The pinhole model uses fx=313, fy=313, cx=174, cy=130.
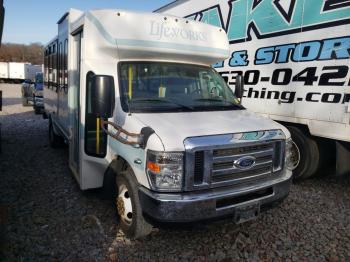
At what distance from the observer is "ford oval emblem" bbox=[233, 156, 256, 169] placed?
10.9 ft

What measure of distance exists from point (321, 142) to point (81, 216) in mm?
4270

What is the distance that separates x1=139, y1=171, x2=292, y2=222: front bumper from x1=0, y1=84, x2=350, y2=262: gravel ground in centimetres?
18

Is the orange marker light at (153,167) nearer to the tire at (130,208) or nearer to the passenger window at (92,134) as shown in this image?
the tire at (130,208)

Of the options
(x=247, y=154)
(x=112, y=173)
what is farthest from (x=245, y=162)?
A: (x=112, y=173)

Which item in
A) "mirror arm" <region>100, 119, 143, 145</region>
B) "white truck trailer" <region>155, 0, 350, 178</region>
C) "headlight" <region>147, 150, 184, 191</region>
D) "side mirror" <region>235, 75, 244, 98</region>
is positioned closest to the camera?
"headlight" <region>147, 150, 184, 191</region>

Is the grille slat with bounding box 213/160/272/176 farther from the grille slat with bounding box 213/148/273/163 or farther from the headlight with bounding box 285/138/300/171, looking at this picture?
the headlight with bounding box 285/138/300/171

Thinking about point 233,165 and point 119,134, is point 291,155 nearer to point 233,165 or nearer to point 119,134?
point 233,165

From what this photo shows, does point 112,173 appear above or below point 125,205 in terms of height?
above

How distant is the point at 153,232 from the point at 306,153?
328 centimetres

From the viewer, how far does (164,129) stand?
3.18m

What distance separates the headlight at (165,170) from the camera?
3018 mm

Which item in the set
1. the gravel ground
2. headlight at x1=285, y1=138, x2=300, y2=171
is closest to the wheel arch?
the gravel ground

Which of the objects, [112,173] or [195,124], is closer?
[195,124]

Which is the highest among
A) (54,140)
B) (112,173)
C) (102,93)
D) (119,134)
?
(102,93)
